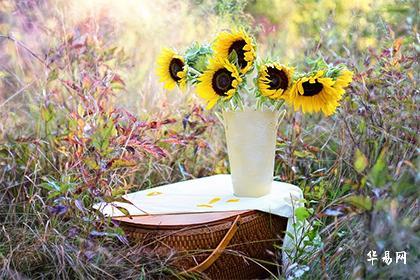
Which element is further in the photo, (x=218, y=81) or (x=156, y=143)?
(x=156, y=143)

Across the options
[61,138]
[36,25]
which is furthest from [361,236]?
[36,25]

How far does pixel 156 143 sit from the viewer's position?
2264 mm

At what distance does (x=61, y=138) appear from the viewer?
2090 millimetres

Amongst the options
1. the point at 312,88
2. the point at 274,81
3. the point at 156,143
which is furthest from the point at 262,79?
the point at 156,143

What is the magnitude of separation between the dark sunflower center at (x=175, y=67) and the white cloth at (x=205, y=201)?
1.15 feet

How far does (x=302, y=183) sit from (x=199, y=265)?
0.71m

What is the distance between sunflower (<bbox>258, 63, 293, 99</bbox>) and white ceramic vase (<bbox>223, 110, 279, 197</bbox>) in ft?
0.28

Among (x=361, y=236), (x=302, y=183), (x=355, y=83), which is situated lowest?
→ (x=302, y=183)

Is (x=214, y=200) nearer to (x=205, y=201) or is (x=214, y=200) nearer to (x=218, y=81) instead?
(x=205, y=201)

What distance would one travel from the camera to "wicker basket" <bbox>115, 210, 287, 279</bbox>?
171 centimetres

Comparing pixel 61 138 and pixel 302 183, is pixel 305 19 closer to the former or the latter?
pixel 302 183

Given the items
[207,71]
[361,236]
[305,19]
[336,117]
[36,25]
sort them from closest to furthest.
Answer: [361,236] → [207,71] → [336,117] → [36,25] → [305,19]

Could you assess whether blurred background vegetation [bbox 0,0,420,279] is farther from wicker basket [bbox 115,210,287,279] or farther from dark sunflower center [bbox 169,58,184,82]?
dark sunflower center [bbox 169,58,184,82]

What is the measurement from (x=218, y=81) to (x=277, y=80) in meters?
0.16
